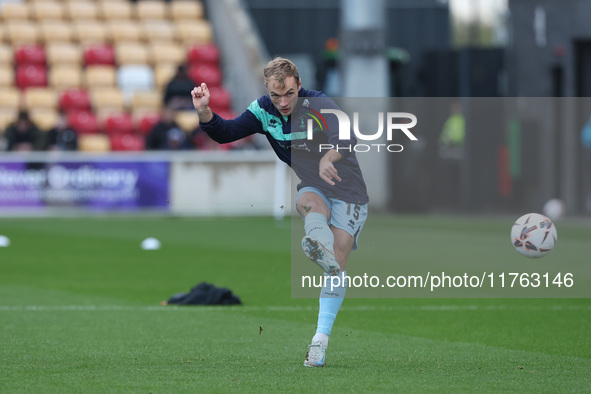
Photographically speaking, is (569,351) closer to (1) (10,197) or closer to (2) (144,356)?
(2) (144,356)

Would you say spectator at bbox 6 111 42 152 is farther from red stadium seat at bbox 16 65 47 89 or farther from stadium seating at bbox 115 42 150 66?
stadium seating at bbox 115 42 150 66

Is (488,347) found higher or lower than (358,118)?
lower

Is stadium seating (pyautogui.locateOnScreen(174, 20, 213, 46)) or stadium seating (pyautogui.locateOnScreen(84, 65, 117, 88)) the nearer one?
stadium seating (pyautogui.locateOnScreen(84, 65, 117, 88))

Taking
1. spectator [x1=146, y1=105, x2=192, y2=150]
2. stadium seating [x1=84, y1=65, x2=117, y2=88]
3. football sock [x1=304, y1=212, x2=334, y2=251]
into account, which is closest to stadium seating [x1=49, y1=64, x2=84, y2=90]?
stadium seating [x1=84, y1=65, x2=117, y2=88]

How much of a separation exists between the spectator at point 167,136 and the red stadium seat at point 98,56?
4996 millimetres

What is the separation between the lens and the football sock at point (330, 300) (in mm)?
7242

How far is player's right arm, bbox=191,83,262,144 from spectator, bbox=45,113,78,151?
1715 cm

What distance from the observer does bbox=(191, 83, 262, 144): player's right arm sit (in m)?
7.25

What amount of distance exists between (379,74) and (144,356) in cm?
1821

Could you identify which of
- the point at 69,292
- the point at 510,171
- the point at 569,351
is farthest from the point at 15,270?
the point at 510,171

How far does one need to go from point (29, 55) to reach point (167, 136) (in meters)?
5.77

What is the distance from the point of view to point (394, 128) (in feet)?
27.2

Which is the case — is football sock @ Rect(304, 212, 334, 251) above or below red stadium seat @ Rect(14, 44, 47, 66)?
below

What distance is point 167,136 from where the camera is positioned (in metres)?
24.2
